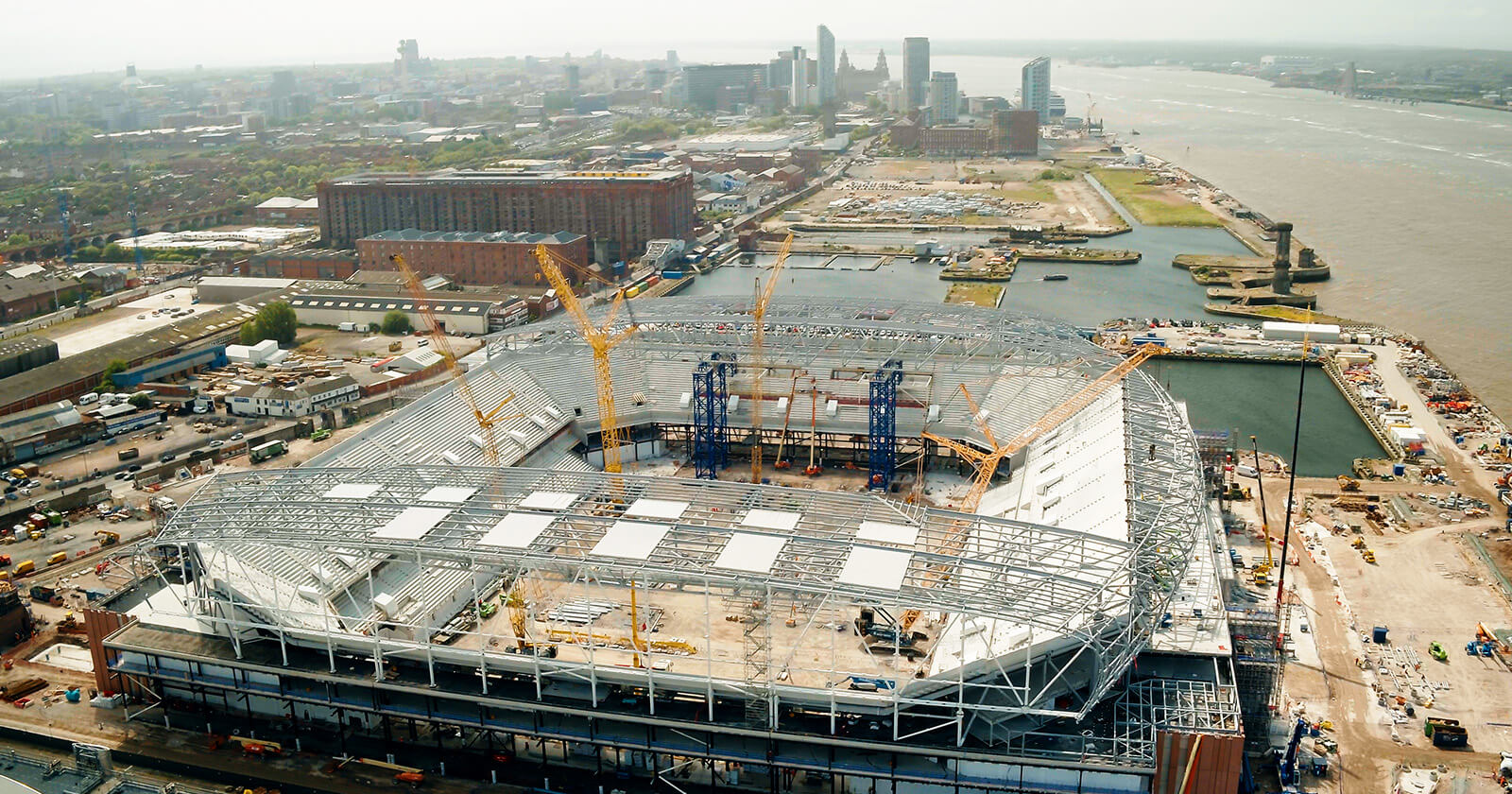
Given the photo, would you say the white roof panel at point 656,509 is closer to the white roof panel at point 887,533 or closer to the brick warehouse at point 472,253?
the white roof panel at point 887,533

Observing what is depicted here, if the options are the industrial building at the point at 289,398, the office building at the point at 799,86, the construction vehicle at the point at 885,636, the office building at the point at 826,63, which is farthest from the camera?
the office building at the point at 826,63

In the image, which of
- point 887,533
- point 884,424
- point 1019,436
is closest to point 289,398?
point 884,424

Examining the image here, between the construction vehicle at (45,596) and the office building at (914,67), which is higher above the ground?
the office building at (914,67)

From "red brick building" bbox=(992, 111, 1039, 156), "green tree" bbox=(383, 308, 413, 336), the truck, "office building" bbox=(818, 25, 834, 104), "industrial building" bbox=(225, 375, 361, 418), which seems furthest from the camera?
"office building" bbox=(818, 25, 834, 104)

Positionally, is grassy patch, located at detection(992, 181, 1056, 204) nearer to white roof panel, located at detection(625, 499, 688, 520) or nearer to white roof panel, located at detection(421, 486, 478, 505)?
white roof panel, located at detection(625, 499, 688, 520)

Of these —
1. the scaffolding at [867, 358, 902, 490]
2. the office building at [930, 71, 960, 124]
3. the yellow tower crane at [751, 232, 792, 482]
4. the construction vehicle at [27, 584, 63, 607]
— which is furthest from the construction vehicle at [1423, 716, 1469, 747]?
the office building at [930, 71, 960, 124]

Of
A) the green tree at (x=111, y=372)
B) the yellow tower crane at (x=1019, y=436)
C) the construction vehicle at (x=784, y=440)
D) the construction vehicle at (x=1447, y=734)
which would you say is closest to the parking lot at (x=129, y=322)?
the green tree at (x=111, y=372)

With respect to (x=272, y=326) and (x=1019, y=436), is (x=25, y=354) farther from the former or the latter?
(x=1019, y=436)
